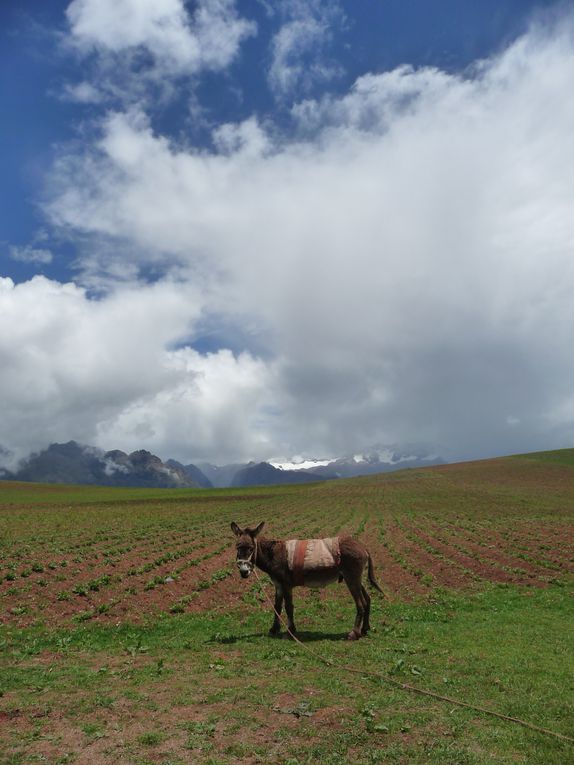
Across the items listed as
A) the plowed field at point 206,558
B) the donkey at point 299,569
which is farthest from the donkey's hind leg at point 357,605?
the plowed field at point 206,558

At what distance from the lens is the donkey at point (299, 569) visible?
43.4ft

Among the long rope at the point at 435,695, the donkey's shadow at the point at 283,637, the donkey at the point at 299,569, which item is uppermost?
the donkey at the point at 299,569

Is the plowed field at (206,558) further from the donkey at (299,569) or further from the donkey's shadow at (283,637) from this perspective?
the donkey at (299,569)

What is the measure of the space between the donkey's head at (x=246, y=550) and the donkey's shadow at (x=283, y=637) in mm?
2110

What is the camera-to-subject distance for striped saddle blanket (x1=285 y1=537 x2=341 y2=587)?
43.7ft

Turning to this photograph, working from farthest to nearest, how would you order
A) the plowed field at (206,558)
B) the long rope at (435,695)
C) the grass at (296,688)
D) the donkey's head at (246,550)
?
the plowed field at (206,558) → the donkey's head at (246,550) → the long rope at (435,695) → the grass at (296,688)

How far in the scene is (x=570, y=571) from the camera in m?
23.6

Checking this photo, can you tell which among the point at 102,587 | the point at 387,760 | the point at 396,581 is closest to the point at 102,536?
the point at 102,587

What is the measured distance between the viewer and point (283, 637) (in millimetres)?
13305

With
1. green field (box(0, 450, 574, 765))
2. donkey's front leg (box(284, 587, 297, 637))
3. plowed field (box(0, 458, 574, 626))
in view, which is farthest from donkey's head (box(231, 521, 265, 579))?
plowed field (box(0, 458, 574, 626))

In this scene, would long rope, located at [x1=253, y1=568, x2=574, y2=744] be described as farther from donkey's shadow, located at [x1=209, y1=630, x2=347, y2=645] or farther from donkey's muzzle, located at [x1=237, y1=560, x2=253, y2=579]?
donkey's muzzle, located at [x1=237, y1=560, x2=253, y2=579]

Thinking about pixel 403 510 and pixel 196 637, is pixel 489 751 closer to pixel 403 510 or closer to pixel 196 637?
pixel 196 637

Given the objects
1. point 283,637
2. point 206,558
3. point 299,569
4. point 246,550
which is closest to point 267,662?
point 283,637

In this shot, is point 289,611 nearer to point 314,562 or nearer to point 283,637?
point 283,637
